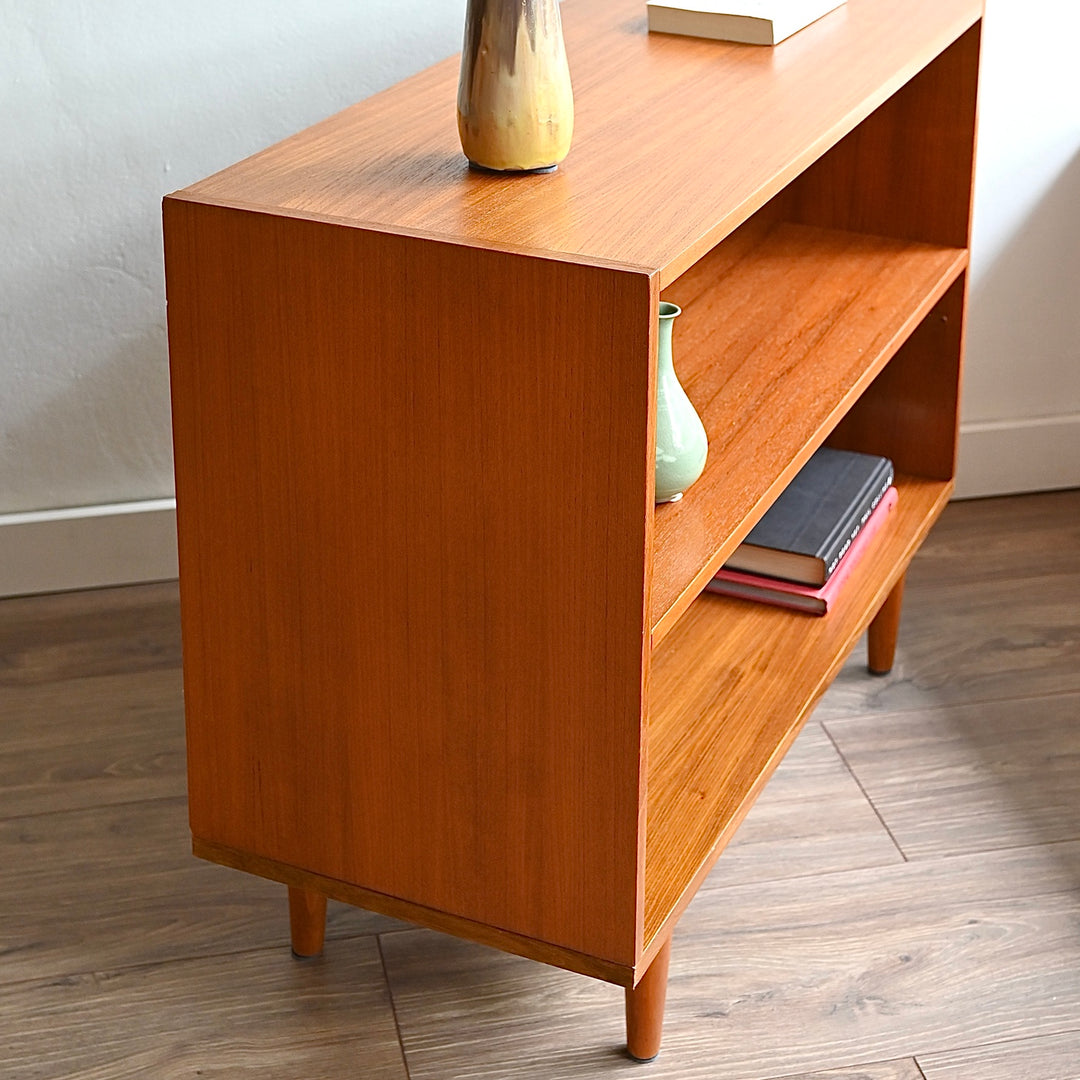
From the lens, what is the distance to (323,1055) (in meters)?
1.42

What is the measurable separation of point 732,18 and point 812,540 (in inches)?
22.4

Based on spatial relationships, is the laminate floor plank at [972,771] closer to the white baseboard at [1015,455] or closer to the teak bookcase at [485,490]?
the teak bookcase at [485,490]

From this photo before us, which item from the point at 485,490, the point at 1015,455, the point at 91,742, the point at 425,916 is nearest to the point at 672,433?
the point at 485,490

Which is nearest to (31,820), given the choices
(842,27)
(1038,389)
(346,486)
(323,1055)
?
(323,1055)

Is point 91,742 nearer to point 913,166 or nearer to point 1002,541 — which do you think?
point 913,166

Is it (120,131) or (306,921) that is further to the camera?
(120,131)

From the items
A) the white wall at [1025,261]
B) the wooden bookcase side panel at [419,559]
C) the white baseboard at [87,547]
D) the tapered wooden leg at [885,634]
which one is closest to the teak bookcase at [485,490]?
the wooden bookcase side panel at [419,559]

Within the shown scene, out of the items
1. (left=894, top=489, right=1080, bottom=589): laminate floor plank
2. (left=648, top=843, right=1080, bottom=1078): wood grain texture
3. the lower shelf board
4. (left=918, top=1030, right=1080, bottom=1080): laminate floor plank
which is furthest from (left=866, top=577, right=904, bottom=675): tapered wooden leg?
(left=918, top=1030, right=1080, bottom=1080): laminate floor plank

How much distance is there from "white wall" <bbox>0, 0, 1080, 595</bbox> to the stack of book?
677mm

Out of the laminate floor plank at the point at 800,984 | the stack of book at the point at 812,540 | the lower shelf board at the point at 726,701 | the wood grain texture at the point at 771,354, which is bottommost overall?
the laminate floor plank at the point at 800,984

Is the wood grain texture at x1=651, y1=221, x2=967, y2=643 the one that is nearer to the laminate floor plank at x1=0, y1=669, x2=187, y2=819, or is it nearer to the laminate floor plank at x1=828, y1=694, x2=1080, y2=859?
the laminate floor plank at x1=828, y1=694, x2=1080, y2=859

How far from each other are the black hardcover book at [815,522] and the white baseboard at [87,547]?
90 centimetres

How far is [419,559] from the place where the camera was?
3.71ft

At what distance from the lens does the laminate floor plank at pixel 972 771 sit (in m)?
1.72
